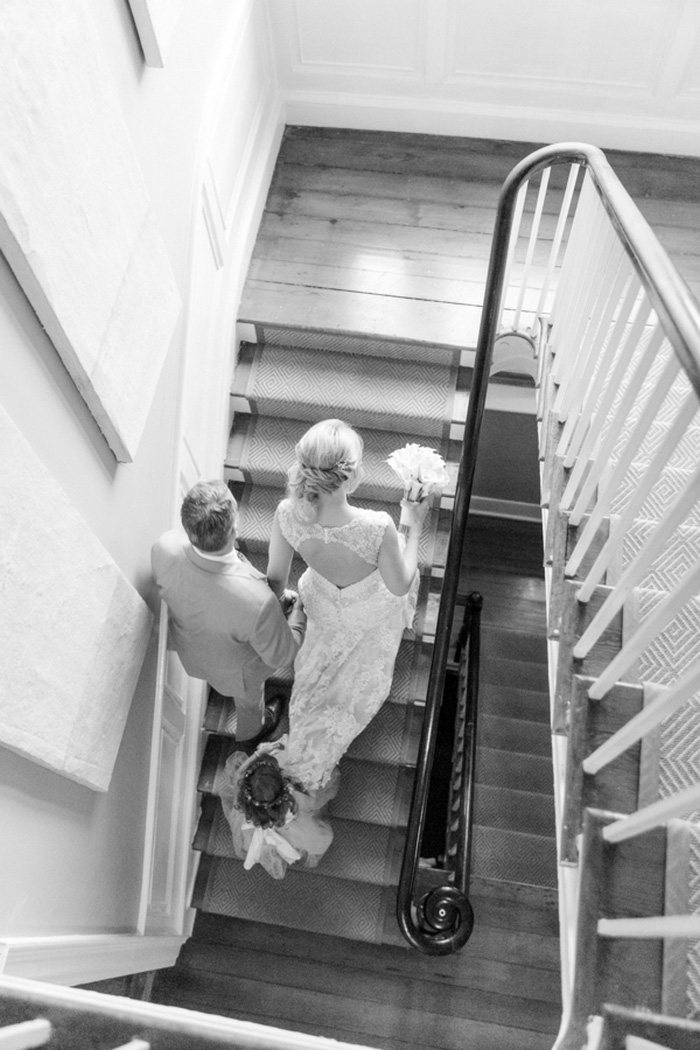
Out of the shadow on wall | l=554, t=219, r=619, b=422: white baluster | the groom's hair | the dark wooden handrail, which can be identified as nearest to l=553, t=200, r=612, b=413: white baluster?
l=554, t=219, r=619, b=422: white baluster

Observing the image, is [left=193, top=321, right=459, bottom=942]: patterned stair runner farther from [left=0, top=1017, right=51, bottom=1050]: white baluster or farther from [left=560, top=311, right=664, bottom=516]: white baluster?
[left=0, top=1017, right=51, bottom=1050]: white baluster

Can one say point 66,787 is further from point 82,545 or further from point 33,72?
point 33,72

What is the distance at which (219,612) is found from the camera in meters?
2.63

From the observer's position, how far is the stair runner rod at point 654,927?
1115 mm

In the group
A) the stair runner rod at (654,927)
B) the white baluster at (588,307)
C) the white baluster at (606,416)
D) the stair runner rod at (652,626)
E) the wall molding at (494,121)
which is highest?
the wall molding at (494,121)

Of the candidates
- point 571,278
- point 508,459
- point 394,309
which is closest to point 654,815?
point 571,278

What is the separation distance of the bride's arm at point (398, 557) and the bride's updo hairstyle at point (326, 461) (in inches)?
10.4

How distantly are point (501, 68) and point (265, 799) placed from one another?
13.1 feet

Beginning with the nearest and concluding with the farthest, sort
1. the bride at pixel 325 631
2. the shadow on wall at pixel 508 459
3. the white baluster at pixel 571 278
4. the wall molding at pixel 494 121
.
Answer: the bride at pixel 325 631 < the white baluster at pixel 571 278 < the wall molding at pixel 494 121 < the shadow on wall at pixel 508 459

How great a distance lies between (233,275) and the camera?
390 centimetres

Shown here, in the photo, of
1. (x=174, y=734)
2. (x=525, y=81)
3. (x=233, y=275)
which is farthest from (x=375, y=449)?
(x=525, y=81)

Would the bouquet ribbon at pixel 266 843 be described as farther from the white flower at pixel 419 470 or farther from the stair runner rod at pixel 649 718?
the stair runner rod at pixel 649 718

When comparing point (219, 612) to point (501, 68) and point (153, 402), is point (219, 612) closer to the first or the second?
point (153, 402)

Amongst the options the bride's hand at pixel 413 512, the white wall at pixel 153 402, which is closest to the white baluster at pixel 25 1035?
the white wall at pixel 153 402
